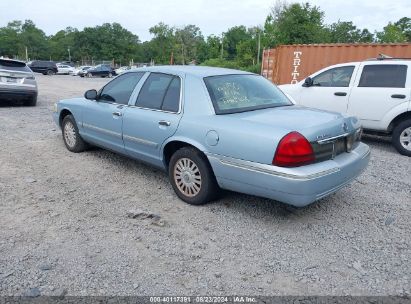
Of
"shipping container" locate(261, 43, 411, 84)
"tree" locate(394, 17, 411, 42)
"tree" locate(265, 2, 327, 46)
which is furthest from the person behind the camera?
"tree" locate(394, 17, 411, 42)

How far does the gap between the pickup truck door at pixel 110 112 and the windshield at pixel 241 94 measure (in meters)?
1.24

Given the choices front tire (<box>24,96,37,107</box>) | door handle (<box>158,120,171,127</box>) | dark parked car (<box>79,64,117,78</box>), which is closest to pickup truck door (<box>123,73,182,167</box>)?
door handle (<box>158,120,171,127</box>)

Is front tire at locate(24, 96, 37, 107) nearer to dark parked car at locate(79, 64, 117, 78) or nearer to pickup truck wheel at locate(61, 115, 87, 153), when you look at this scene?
pickup truck wheel at locate(61, 115, 87, 153)

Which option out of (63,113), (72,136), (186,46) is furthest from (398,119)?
(186,46)

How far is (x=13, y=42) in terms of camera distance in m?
84.2

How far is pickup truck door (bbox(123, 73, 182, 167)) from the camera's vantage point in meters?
4.29

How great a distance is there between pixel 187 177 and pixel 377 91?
461 cm

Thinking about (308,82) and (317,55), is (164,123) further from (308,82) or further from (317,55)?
(317,55)

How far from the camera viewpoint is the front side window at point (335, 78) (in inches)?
293

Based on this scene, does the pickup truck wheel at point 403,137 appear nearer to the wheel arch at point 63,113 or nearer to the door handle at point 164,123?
the door handle at point 164,123

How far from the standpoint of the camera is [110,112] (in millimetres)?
5078

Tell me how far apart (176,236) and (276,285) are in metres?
1.10

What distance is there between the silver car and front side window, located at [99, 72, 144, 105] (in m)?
7.40

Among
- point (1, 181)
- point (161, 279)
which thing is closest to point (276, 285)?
point (161, 279)
